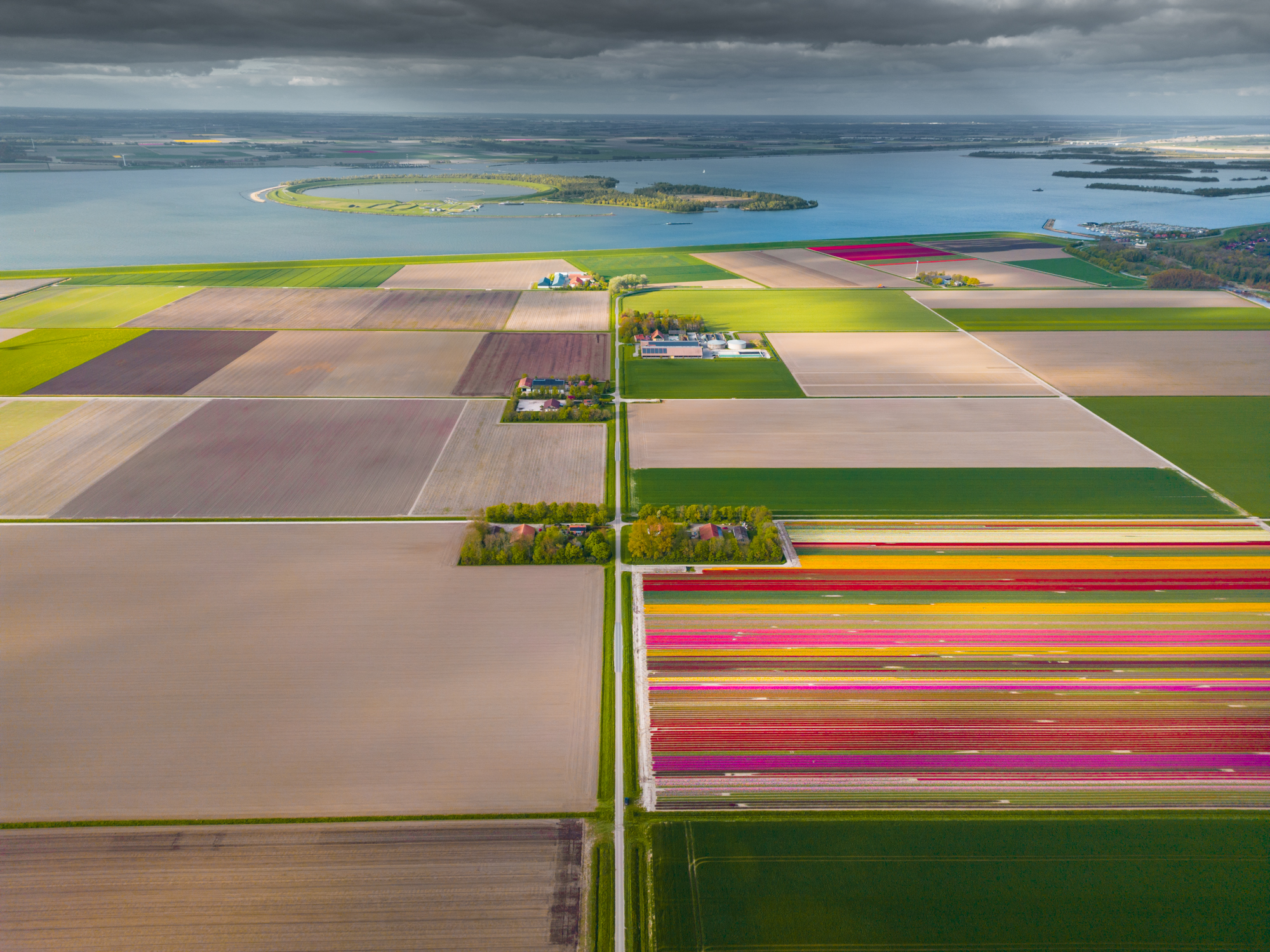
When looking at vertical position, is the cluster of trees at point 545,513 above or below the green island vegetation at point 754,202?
below

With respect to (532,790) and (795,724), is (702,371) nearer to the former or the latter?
(795,724)

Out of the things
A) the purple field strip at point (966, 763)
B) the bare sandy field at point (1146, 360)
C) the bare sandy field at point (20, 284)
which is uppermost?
the bare sandy field at point (20, 284)

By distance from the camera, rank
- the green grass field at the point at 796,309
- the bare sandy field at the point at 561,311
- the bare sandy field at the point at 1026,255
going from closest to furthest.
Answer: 1. the bare sandy field at the point at 561,311
2. the green grass field at the point at 796,309
3. the bare sandy field at the point at 1026,255

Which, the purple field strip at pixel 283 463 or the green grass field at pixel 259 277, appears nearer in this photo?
the purple field strip at pixel 283 463

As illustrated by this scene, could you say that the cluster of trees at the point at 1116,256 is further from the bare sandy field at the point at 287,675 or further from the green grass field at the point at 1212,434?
the bare sandy field at the point at 287,675

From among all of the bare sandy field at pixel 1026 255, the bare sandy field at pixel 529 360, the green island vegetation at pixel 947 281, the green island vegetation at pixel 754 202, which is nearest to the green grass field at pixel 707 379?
the bare sandy field at pixel 529 360

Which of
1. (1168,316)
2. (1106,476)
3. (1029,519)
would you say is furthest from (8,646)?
(1168,316)
